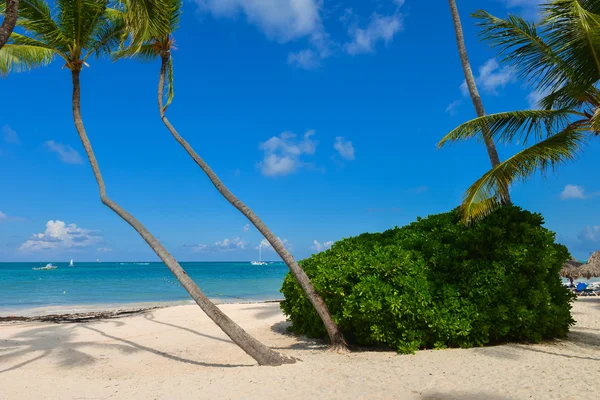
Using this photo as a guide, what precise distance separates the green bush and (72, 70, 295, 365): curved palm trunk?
177 cm

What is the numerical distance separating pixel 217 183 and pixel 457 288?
5408 mm

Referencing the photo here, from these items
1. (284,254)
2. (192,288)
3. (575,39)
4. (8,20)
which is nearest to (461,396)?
(284,254)

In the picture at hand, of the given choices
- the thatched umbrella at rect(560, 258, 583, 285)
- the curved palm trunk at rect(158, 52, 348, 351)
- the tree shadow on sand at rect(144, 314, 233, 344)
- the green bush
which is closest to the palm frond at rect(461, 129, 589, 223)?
the green bush

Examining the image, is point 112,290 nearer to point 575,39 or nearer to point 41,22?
point 41,22

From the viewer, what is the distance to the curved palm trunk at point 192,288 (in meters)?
7.43

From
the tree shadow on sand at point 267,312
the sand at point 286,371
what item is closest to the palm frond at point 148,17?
the sand at point 286,371

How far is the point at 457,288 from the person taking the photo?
816 cm

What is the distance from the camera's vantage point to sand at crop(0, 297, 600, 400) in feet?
18.9

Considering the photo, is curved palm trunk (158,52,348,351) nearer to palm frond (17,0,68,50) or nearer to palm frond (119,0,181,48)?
palm frond (119,0,181,48)

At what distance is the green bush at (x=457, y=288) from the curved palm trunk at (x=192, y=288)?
1.77 m

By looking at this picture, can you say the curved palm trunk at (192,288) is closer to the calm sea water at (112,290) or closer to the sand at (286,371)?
the sand at (286,371)

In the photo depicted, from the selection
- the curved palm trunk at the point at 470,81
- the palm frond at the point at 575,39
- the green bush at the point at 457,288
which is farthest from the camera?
the curved palm trunk at the point at 470,81

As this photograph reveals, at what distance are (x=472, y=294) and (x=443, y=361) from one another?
1.65 m

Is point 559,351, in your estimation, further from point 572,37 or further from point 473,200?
point 572,37
